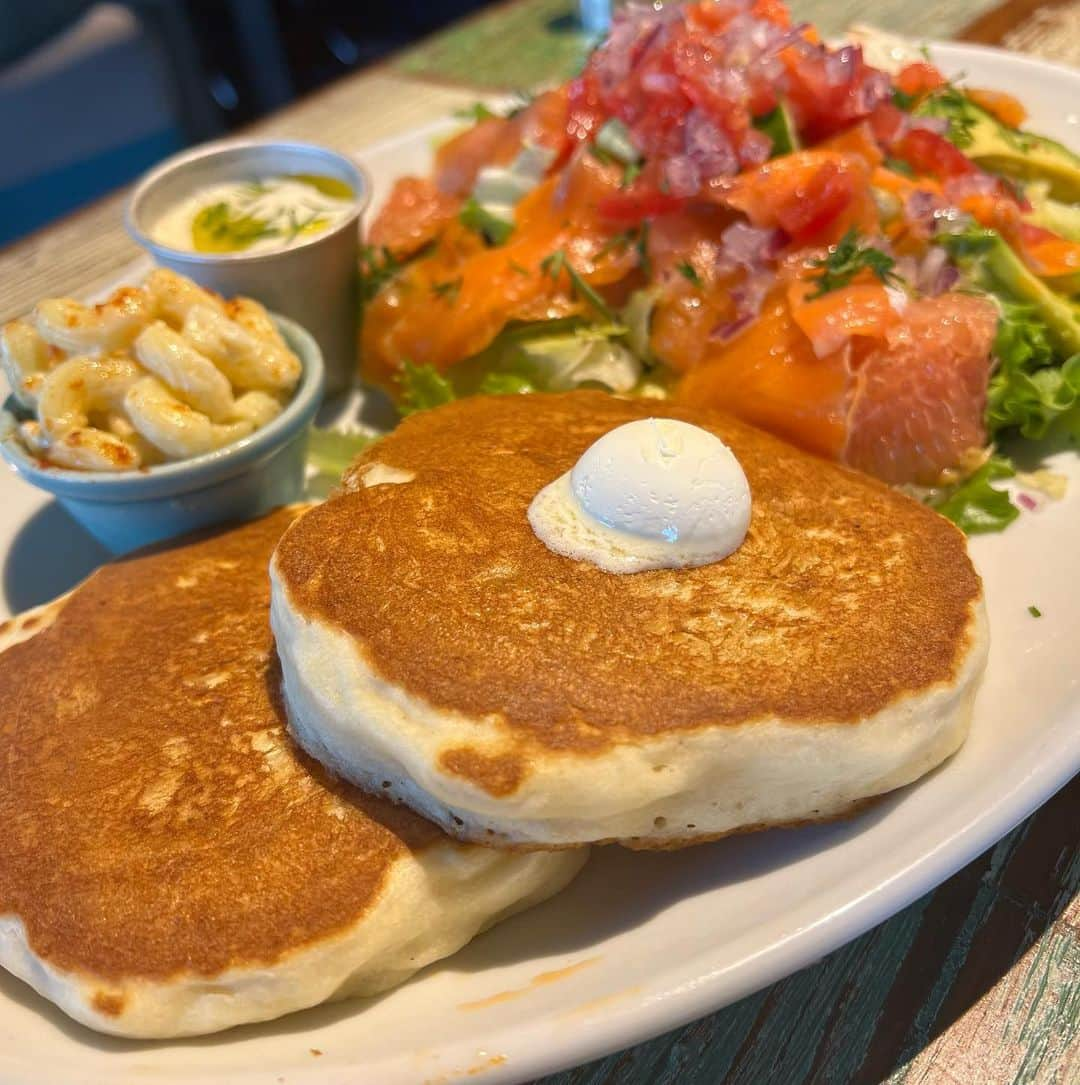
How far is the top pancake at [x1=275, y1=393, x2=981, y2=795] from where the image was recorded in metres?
1.49

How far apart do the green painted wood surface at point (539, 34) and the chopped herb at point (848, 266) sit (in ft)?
8.76

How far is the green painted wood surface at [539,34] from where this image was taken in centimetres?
493

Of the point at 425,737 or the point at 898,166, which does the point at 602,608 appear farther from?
the point at 898,166

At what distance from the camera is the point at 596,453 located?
179 cm

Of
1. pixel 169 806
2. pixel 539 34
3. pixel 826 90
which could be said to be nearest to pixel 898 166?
pixel 826 90

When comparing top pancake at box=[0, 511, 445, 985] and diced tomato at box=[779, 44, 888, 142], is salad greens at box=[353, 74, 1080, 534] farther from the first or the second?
top pancake at box=[0, 511, 445, 985]

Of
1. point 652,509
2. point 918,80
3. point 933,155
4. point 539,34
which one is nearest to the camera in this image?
point 652,509

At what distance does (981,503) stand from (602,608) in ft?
3.57

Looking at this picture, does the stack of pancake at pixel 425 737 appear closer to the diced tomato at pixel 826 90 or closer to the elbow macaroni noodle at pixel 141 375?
the elbow macaroni noodle at pixel 141 375

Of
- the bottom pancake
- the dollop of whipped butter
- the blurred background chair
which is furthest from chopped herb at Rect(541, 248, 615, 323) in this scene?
the blurred background chair

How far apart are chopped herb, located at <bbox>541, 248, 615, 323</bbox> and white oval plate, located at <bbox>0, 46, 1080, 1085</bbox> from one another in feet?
4.60

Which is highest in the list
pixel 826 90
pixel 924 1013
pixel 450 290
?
pixel 826 90

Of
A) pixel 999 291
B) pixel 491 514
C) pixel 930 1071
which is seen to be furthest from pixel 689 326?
pixel 930 1071

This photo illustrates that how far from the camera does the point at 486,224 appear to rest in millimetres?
2992
